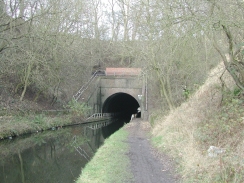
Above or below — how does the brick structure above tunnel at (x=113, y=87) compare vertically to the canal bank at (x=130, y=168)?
above

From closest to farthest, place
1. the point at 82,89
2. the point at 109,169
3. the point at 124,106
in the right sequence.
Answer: the point at 109,169
the point at 82,89
the point at 124,106

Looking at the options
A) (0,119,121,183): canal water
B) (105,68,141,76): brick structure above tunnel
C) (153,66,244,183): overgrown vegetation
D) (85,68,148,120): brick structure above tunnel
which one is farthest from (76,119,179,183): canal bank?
(105,68,141,76): brick structure above tunnel

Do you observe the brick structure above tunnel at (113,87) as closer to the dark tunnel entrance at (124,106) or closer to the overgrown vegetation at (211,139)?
the dark tunnel entrance at (124,106)

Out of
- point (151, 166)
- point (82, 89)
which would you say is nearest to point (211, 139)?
point (151, 166)

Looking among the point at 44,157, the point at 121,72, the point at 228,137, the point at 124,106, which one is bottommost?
the point at 44,157

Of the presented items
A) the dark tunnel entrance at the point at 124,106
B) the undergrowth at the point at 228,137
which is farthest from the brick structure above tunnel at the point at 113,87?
the undergrowth at the point at 228,137

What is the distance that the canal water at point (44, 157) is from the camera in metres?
8.73

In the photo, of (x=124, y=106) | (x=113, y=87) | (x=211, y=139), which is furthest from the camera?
(x=124, y=106)

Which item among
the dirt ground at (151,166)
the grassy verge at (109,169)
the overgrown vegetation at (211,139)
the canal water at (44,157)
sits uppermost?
the overgrown vegetation at (211,139)

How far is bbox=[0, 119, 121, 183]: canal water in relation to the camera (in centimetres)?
873

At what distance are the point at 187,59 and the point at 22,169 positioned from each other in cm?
1102

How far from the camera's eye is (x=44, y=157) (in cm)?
1162

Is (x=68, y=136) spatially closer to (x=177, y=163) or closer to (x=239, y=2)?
(x=177, y=163)

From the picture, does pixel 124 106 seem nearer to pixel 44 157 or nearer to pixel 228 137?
pixel 44 157
